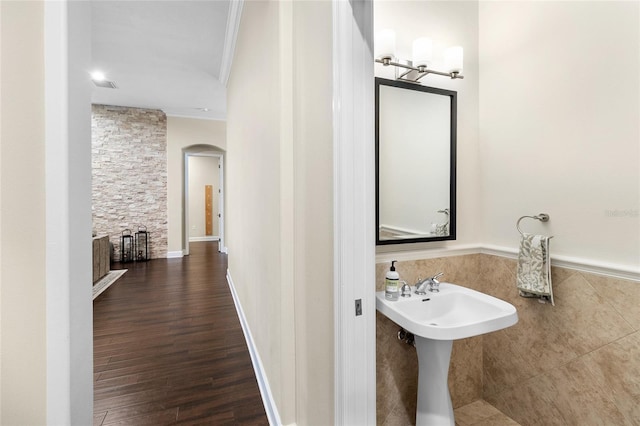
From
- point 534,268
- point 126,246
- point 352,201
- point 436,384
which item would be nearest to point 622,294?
point 534,268

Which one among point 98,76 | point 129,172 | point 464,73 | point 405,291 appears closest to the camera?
point 405,291

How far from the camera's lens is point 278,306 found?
5.18 feet

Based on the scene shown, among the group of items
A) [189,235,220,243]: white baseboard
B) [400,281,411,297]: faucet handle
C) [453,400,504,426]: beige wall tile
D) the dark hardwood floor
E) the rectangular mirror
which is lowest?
[453,400,504,426]: beige wall tile

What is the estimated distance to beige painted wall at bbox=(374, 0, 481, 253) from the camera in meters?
1.67

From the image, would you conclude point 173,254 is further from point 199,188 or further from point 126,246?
point 199,188

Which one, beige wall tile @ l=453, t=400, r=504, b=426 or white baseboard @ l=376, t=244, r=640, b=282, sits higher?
white baseboard @ l=376, t=244, r=640, b=282

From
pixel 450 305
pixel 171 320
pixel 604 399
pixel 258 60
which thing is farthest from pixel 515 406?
pixel 171 320

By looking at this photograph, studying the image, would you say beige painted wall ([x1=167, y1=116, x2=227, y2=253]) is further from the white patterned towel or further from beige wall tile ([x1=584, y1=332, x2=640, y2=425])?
beige wall tile ([x1=584, y1=332, x2=640, y2=425])

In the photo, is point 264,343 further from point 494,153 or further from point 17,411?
point 494,153

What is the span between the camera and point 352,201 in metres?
1.09

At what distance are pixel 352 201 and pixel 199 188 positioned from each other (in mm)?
9099

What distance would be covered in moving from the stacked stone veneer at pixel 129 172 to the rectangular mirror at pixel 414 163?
→ 609cm

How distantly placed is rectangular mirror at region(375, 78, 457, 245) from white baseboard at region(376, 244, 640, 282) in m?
0.08

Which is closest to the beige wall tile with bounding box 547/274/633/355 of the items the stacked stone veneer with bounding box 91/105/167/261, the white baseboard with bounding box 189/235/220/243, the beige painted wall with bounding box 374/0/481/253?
the beige painted wall with bounding box 374/0/481/253
